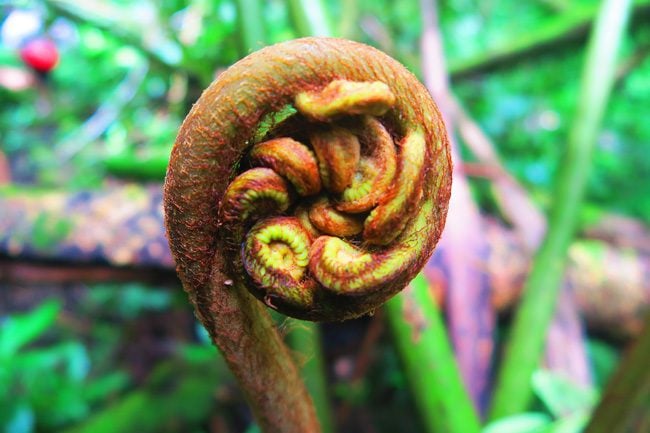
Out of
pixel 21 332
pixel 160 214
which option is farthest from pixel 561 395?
pixel 21 332

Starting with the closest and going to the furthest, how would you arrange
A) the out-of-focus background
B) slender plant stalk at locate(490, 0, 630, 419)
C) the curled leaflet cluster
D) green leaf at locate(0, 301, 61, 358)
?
the curled leaflet cluster < slender plant stalk at locate(490, 0, 630, 419) < the out-of-focus background < green leaf at locate(0, 301, 61, 358)

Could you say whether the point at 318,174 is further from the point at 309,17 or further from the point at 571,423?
the point at 309,17

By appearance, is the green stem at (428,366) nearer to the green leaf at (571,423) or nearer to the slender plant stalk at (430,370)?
the slender plant stalk at (430,370)

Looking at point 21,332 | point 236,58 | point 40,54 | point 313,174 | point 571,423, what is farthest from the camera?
point 40,54

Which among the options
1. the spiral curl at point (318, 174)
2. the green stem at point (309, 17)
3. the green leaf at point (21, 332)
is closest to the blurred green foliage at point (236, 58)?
the green stem at point (309, 17)

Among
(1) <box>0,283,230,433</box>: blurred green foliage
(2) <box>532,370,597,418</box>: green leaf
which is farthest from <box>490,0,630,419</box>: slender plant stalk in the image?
(1) <box>0,283,230,433</box>: blurred green foliage

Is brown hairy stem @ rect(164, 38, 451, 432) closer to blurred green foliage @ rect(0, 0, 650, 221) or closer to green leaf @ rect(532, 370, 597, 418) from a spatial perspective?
green leaf @ rect(532, 370, 597, 418)

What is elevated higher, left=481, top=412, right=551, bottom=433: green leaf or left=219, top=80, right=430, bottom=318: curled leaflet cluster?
left=219, top=80, right=430, bottom=318: curled leaflet cluster
